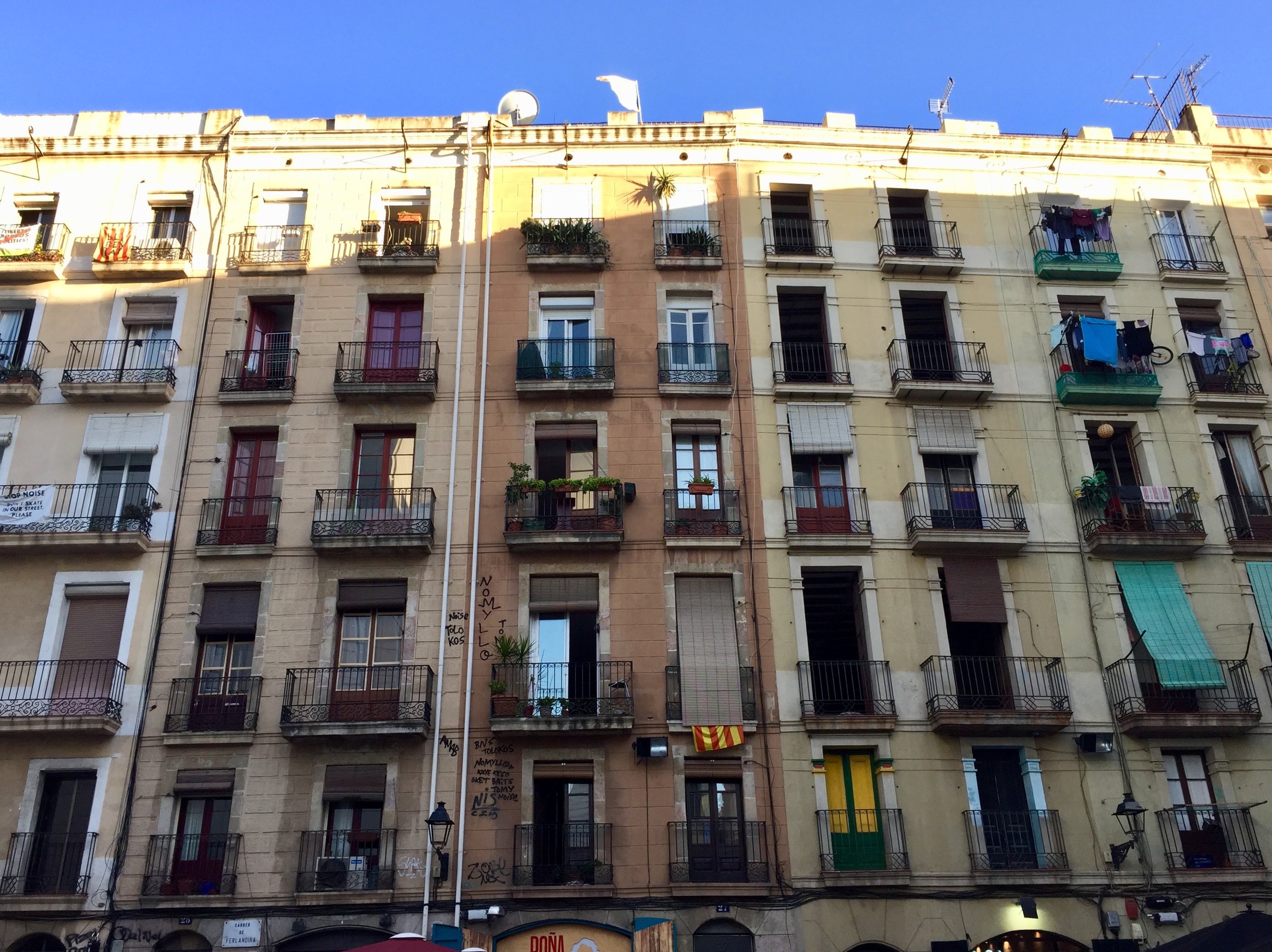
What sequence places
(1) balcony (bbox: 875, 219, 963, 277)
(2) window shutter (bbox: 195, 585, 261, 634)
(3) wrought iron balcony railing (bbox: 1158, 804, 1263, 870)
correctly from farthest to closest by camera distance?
1. (1) balcony (bbox: 875, 219, 963, 277)
2. (2) window shutter (bbox: 195, 585, 261, 634)
3. (3) wrought iron balcony railing (bbox: 1158, 804, 1263, 870)

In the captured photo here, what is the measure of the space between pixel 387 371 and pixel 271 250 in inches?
182

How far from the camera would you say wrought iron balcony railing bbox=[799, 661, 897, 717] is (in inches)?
852

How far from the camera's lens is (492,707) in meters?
21.3

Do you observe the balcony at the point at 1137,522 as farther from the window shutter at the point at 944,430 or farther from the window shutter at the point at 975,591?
the window shutter at the point at 944,430

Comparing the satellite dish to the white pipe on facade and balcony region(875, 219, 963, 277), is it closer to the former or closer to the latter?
the white pipe on facade

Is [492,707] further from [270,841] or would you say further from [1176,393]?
[1176,393]

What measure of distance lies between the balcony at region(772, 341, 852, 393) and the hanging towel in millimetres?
5466

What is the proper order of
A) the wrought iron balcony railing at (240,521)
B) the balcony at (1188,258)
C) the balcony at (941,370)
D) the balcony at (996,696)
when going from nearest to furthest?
the balcony at (996,696)
the wrought iron balcony railing at (240,521)
the balcony at (941,370)
the balcony at (1188,258)

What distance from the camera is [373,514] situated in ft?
76.0

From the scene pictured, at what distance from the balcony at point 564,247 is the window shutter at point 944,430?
8109 mm

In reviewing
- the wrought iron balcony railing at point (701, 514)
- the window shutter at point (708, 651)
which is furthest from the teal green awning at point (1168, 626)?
the window shutter at point (708, 651)

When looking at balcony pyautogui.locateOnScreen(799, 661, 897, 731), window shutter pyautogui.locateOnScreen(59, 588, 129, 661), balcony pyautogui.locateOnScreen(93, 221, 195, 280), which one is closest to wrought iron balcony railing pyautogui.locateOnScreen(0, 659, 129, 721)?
window shutter pyautogui.locateOnScreen(59, 588, 129, 661)

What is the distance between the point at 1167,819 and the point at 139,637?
2054cm

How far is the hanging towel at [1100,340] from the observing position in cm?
2495
